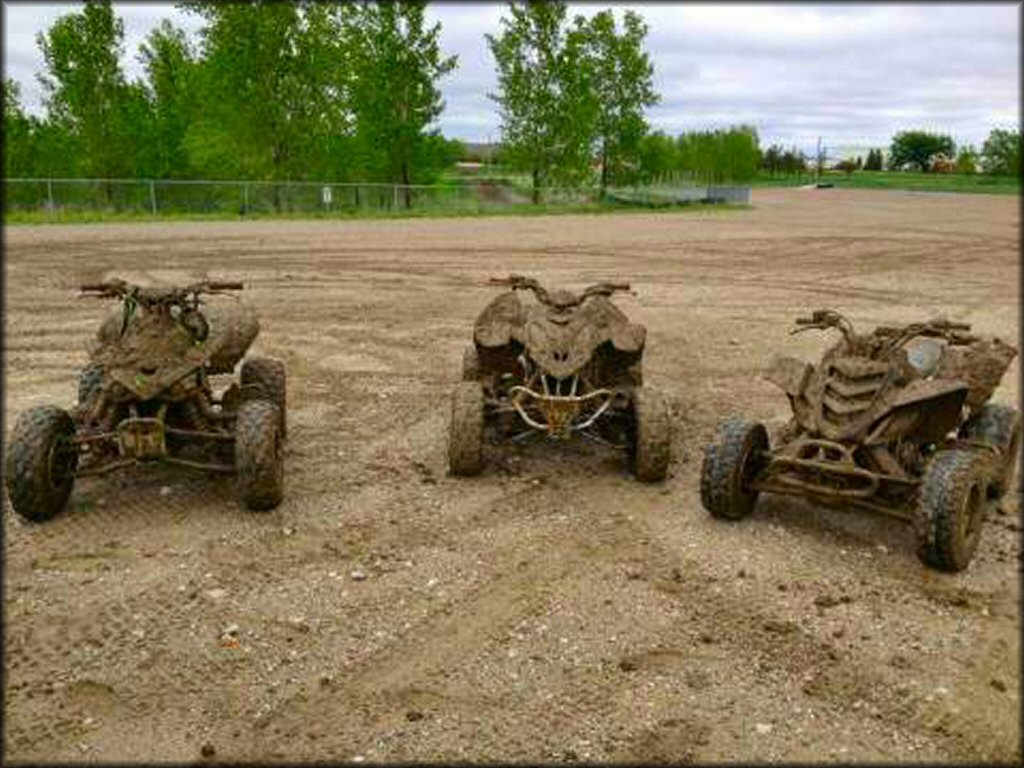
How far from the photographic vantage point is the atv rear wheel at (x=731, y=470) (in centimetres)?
598

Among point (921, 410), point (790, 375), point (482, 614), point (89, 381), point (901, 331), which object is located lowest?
point (482, 614)

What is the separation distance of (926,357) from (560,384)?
252 cm

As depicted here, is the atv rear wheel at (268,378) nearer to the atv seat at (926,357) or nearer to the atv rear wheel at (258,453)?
the atv rear wheel at (258,453)

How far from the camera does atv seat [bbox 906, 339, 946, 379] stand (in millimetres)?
6469

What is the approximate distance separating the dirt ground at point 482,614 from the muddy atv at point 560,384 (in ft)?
0.91

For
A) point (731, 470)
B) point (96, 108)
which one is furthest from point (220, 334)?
point (96, 108)

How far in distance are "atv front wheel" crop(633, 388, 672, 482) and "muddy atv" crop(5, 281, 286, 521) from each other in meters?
2.46

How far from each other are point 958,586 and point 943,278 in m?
15.3

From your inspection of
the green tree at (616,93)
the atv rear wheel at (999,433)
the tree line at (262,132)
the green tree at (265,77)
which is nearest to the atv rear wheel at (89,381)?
the green tree at (265,77)

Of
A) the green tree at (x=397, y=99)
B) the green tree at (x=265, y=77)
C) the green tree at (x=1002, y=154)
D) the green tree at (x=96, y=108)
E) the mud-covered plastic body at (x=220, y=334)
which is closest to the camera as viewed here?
the green tree at (x=1002, y=154)

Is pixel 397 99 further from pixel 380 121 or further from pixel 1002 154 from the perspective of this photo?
pixel 1002 154

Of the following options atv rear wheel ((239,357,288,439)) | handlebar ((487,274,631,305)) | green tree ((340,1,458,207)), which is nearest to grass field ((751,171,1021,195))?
handlebar ((487,274,631,305))

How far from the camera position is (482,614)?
16.2 ft

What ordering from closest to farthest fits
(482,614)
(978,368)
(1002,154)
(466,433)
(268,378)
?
(1002,154), (482,614), (978,368), (466,433), (268,378)
